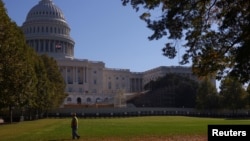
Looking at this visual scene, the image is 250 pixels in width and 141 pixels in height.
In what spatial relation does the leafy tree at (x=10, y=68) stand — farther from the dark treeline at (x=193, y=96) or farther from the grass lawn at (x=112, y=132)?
the dark treeline at (x=193, y=96)

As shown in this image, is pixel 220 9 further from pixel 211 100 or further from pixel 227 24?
pixel 211 100

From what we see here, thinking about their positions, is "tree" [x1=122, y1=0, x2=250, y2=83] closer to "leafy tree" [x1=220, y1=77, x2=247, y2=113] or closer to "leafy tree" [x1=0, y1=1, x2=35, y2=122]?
"leafy tree" [x1=0, y1=1, x2=35, y2=122]

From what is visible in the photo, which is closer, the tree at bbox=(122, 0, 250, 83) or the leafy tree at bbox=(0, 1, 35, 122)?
the tree at bbox=(122, 0, 250, 83)

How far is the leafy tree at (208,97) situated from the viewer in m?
144

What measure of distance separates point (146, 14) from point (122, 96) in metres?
163

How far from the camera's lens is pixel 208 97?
14512cm

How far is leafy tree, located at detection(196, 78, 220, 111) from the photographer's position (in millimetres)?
144500

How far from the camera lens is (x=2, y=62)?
178 ft
